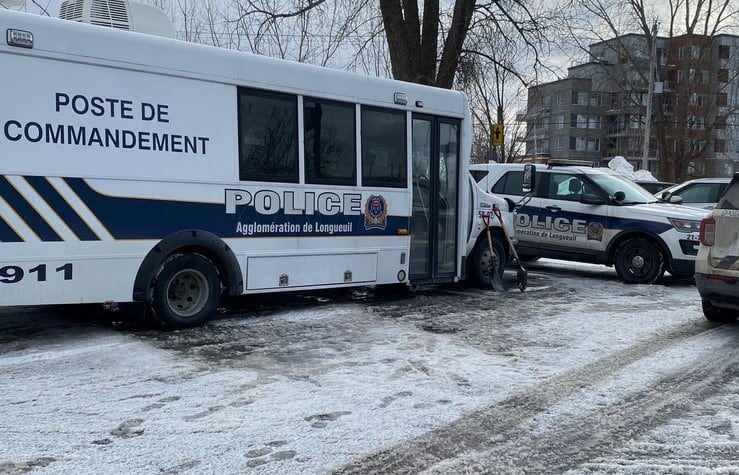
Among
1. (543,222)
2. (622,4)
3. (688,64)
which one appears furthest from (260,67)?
(688,64)

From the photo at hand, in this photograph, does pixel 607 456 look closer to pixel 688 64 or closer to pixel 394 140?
pixel 394 140

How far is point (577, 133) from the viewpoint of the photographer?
81.3m

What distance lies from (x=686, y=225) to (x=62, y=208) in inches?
365

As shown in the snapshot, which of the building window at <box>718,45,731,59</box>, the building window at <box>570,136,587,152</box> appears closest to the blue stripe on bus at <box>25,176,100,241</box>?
the building window at <box>718,45,731,59</box>

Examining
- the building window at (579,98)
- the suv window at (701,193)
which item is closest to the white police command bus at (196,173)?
the suv window at (701,193)

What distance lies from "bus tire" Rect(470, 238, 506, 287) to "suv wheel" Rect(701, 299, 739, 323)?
308 cm

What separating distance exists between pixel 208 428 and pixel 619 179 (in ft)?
33.3

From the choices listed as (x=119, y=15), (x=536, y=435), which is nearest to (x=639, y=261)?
(x=536, y=435)

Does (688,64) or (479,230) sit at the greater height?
(688,64)

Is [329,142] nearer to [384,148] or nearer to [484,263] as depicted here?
[384,148]

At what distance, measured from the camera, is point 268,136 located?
753 centimetres

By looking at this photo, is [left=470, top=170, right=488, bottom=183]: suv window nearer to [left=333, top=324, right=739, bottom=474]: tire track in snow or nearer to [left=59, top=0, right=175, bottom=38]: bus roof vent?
[left=59, top=0, right=175, bottom=38]: bus roof vent

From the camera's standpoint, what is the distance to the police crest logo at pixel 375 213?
27.7ft

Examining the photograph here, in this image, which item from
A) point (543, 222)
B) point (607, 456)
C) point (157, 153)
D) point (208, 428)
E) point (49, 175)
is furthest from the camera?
point (543, 222)
